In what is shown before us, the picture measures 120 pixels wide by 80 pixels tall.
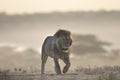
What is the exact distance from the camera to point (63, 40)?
28703 mm

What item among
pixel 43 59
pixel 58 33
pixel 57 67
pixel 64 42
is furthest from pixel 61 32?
pixel 43 59

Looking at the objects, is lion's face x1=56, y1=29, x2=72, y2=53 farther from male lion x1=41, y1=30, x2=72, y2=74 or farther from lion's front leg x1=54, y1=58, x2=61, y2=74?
lion's front leg x1=54, y1=58, x2=61, y2=74

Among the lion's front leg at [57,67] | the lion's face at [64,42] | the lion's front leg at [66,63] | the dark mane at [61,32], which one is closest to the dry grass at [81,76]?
the lion's front leg at [66,63]

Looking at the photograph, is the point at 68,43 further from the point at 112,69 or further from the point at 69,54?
the point at 112,69

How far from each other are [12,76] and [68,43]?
267 cm

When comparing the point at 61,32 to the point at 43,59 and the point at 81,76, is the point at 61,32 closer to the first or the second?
the point at 81,76

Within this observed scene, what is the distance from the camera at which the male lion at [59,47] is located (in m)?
28.6

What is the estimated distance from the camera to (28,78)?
2670cm

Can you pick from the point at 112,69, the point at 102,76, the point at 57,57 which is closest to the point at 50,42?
the point at 57,57

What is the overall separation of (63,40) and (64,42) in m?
0.09

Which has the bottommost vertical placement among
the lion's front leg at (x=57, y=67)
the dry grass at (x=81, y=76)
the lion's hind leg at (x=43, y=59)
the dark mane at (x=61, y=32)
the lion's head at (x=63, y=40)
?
the dry grass at (x=81, y=76)

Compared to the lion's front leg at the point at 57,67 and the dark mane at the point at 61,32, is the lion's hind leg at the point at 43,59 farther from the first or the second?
the dark mane at the point at 61,32

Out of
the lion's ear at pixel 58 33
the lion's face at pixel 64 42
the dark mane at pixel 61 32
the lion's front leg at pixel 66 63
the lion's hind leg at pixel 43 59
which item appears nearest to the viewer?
the lion's face at pixel 64 42

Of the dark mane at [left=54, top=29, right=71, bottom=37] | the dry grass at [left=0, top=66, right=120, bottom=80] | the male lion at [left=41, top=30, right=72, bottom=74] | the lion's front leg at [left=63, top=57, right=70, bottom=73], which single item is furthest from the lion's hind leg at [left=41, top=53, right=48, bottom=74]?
the dark mane at [left=54, top=29, right=71, bottom=37]
